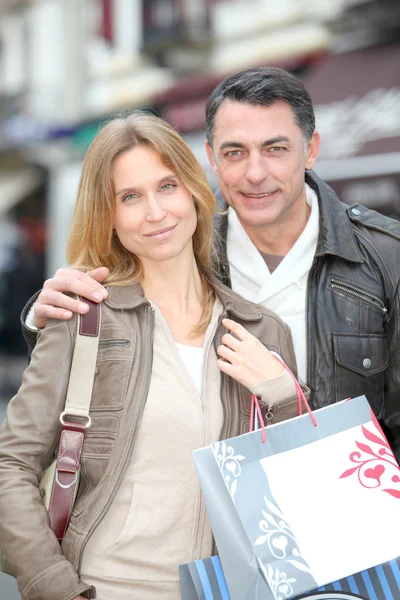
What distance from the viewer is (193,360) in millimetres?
2115

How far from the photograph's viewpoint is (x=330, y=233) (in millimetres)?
2547

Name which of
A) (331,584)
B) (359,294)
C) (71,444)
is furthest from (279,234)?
(331,584)

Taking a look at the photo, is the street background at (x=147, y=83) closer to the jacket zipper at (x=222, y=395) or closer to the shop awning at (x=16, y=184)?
the shop awning at (x=16, y=184)

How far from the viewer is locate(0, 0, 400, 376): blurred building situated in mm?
8000

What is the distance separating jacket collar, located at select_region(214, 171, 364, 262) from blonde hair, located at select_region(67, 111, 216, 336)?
40 cm

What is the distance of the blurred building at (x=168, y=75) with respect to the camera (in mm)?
8000

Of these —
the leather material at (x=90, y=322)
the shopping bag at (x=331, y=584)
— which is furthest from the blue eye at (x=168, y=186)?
the shopping bag at (x=331, y=584)

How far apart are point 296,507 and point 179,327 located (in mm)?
577

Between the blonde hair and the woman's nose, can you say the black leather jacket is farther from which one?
the woman's nose

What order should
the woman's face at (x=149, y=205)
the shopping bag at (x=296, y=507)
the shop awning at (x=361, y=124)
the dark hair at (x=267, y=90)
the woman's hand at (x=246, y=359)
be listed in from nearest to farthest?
the shopping bag at (x=296, y=507), the woman's hand at (x=246, y=359), the woman's face at (x=149, y=205), the dark hair at (x=267, y=90), the shop awning at (x=361, y=124)

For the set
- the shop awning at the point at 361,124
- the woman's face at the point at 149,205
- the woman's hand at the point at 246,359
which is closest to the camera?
the woman's hand at the point at 246,359

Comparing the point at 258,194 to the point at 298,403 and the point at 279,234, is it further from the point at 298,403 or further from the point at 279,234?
the point at 298,403

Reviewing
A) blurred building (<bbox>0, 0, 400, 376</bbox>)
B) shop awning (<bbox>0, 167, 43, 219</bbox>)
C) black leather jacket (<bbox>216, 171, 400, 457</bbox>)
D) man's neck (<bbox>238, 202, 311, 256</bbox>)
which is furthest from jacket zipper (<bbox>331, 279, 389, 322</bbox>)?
shop awning (<bbox>0, 167, 43, 219</bbox>)

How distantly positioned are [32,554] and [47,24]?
15.6 m
